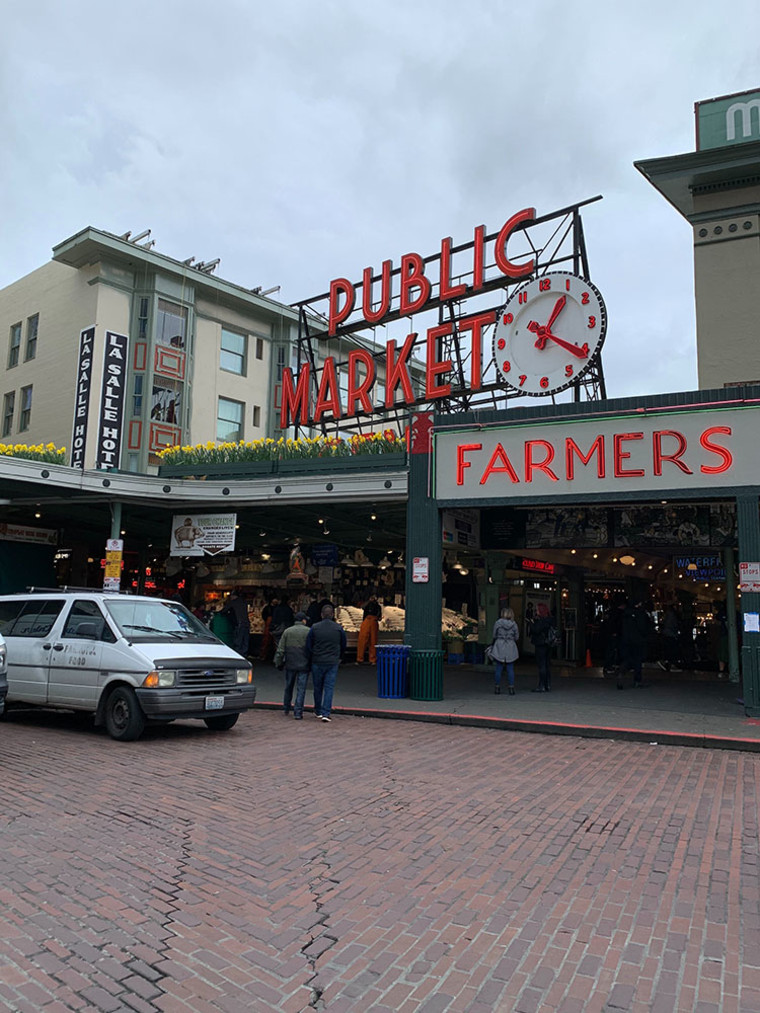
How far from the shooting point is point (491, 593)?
20734mm

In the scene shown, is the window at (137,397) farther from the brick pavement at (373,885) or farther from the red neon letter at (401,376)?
the brick pavement at (373,885)

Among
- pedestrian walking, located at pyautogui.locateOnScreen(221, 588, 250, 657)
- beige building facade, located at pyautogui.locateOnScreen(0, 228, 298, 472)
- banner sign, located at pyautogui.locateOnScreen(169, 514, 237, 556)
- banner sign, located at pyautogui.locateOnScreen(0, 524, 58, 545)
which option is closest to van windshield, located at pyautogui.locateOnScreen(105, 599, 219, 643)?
banner sign, located at pyautogui.locateOnScreen(169, 514, 237, 556)

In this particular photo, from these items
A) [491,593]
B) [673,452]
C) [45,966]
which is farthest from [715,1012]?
[491,593]

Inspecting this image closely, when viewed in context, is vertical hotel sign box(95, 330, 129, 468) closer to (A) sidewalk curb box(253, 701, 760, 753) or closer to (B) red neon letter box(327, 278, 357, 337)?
(B) red neon letter box(327, 278, 357, 337)

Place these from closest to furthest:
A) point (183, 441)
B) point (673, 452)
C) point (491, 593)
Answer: point (673, 452)
point (491, 593)
point (183, 441)

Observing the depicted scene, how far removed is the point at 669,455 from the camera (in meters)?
13.3

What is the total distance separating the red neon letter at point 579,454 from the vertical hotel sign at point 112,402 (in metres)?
15.1

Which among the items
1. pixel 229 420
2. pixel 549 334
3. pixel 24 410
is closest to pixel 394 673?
pixel 549 334

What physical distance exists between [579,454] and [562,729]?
16.5 feet

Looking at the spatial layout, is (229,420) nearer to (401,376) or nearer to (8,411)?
(8,411)

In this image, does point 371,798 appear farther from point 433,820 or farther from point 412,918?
point 412,918

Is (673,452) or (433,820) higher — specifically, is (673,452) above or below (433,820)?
above

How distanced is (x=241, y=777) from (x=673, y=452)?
909 cm

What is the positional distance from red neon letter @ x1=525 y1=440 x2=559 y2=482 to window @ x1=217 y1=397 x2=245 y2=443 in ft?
55.0
